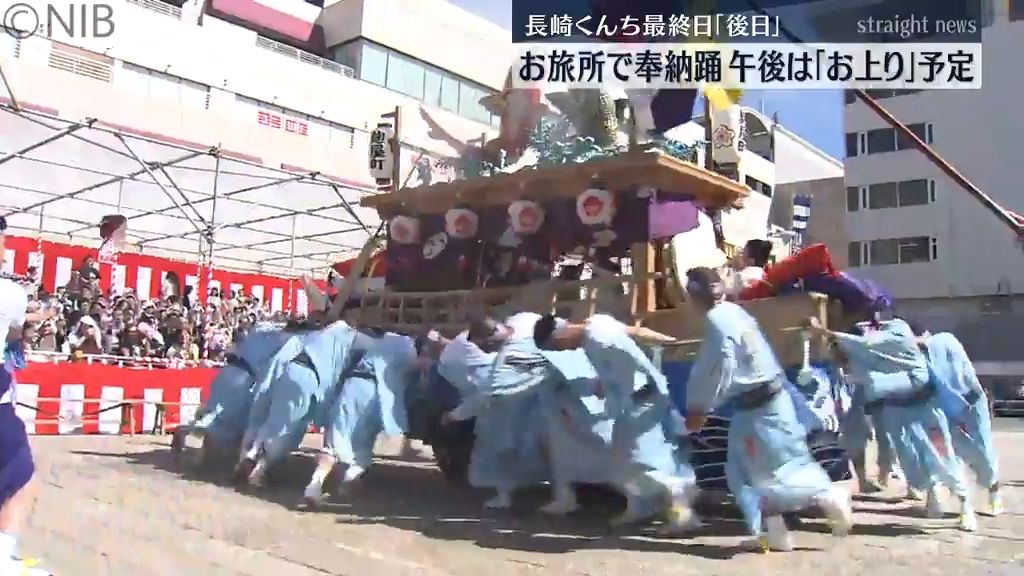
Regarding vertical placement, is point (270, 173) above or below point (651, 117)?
above

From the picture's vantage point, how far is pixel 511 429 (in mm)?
5391

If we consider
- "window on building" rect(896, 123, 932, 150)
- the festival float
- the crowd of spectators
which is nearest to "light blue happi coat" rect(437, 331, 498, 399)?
the festival float

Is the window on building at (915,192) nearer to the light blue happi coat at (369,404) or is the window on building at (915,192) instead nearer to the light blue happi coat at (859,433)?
the light blue happi coat at (859,433)

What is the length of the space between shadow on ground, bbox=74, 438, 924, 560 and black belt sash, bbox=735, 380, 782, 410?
701 millimetres

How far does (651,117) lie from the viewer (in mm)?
5730

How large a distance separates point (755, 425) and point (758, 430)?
0.09 feet

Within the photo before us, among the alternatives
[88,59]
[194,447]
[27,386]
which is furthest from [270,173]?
[194,447]

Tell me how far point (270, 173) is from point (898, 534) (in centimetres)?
1212

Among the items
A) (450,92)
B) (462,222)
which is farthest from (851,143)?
(462,222)

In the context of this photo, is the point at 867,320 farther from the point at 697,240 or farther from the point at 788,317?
the point at 697,240

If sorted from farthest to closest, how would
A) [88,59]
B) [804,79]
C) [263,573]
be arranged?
1. [88,59]
2. [804,79]
3. [263,573]

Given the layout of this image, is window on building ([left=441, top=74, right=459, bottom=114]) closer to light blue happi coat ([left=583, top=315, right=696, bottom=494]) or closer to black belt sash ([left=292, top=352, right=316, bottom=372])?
black belt sash ([left=292, top=352, right=316, bottom=372])

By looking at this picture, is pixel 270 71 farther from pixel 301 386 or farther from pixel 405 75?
pixel 301 386

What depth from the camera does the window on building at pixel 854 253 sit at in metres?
25.9
